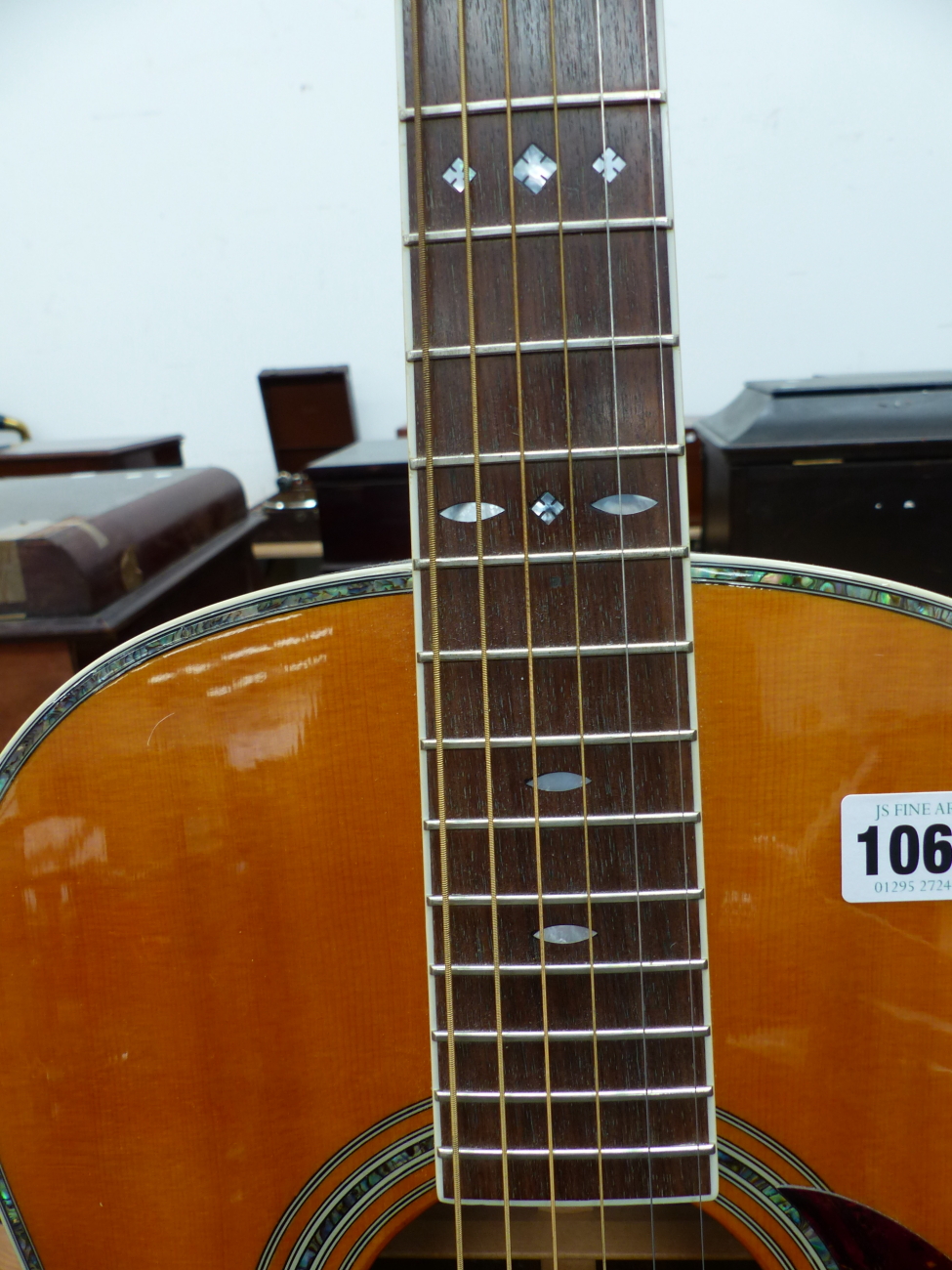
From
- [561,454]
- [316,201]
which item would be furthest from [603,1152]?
[316,201]

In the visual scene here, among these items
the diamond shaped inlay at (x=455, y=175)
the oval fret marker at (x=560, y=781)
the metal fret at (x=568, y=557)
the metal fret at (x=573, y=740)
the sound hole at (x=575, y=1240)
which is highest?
the diamond shaped inlay at (x=455, y=175)

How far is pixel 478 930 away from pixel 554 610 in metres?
0.17

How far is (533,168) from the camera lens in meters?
0.43

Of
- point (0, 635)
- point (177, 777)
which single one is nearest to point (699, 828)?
point (177, 777)

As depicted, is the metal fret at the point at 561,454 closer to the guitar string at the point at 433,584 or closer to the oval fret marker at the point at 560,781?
the guitar string at the point at 433,584

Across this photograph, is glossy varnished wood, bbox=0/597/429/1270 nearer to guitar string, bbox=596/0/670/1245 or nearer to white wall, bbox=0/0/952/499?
guitar string, bbox=596/0/670/1245

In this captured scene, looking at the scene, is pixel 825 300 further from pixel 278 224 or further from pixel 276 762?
pixel 276 762

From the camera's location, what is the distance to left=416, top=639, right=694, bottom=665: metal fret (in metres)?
0.46

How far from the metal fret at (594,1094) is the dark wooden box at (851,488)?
0.56 meters

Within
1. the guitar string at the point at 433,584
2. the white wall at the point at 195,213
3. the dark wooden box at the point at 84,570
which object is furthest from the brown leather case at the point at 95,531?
the white wall at the point at 195,213

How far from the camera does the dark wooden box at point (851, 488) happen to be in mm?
895

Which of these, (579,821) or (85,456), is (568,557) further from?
(85,456)

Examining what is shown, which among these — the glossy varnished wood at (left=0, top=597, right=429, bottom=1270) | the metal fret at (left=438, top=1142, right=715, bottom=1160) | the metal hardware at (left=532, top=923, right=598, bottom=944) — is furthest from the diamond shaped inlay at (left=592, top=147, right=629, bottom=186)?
the metal fret at (left=438, top=1142, right=715, bottom=1160)

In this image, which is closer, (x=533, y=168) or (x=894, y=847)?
(x=533, y=168)
